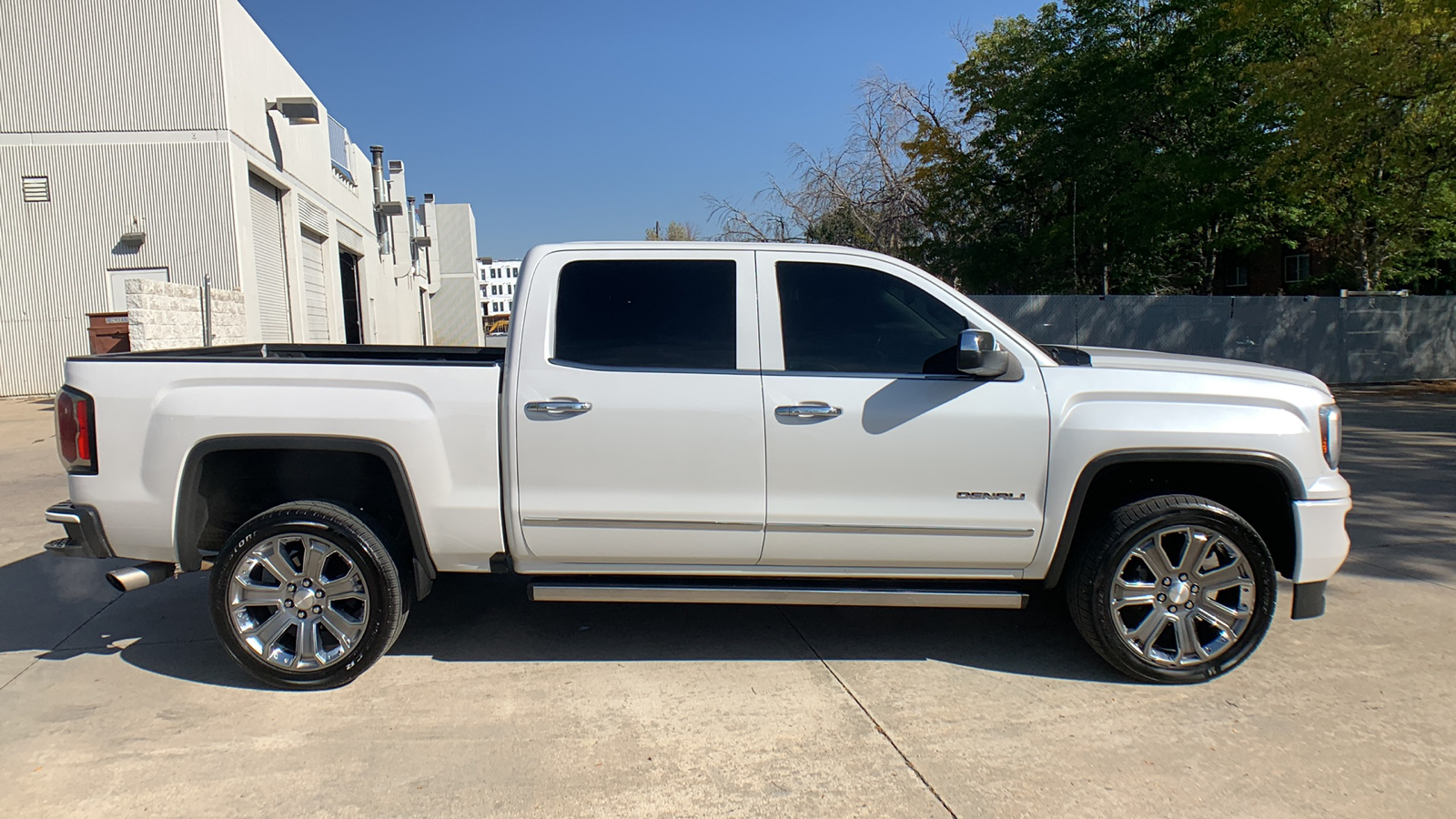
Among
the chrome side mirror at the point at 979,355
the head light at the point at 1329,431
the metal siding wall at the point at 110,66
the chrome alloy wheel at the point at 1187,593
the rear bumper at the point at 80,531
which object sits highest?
the metal siding wall at the point at 110,66

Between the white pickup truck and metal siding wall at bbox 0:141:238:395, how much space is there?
60.7ft

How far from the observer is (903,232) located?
28766mm

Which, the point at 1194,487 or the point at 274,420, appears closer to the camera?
the point at 274,420

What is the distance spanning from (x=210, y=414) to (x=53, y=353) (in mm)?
21098

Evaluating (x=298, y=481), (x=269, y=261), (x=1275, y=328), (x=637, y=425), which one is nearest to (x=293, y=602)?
(x=298, y=481)

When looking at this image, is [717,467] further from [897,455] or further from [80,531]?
[80,531]

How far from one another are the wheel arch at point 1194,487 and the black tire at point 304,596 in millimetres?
2977

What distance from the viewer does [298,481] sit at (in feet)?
14.4

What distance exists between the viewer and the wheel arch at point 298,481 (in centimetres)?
404

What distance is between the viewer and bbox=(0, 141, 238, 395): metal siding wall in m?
20.0

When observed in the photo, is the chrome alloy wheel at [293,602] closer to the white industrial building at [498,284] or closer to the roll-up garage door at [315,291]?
the roll-up garage door at [315,291]

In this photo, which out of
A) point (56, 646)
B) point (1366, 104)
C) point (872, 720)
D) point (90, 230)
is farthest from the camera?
point (90, 230)

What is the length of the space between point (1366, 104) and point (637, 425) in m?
16.1

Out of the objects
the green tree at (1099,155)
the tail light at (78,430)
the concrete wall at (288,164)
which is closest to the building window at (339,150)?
the concrete wall at (288,164)
